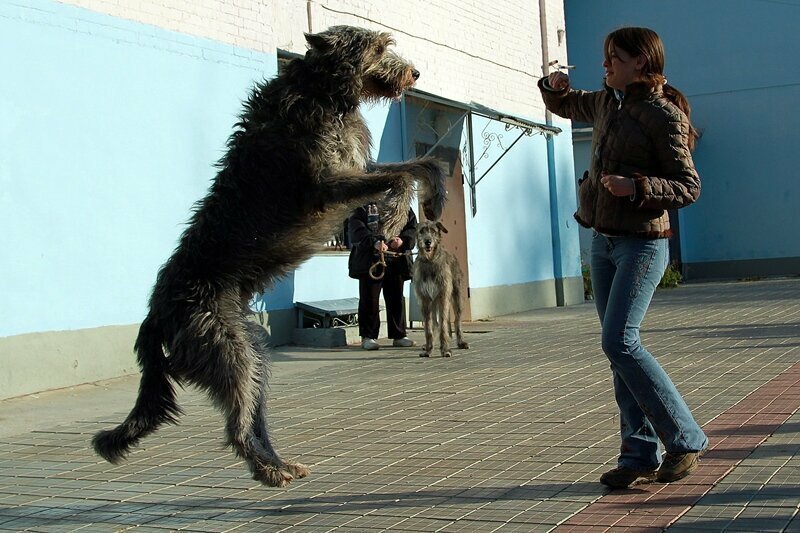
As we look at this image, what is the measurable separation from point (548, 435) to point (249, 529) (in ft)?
8.53

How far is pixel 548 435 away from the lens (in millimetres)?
7035

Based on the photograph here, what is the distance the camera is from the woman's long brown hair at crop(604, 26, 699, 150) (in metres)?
5.34

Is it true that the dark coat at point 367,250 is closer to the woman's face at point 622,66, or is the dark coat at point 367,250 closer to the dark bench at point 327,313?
the dark bench at point 327,313

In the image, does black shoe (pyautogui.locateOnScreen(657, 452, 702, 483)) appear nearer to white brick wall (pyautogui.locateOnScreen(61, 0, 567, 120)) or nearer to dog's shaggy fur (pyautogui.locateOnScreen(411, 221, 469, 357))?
dog's shaggy fur (pyautogui.locateOnScreen(411, 221, 469, 357))

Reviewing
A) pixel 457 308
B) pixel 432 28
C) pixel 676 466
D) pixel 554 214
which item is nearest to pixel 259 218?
pixel 676 466

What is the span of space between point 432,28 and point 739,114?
14.8 metres

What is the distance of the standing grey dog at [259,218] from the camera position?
507 centimetres

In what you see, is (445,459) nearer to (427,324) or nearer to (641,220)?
(641,220)

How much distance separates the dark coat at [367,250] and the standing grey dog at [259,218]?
746 centimetres

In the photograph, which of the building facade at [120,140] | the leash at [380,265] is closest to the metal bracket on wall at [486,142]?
the building facade at [120,140]

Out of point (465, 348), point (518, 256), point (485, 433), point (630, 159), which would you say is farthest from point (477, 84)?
point (630, 159)

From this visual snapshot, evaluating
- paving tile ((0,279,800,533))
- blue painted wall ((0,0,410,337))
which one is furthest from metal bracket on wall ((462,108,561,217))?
paving tile ((0,279,800,533))

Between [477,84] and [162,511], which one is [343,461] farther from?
[477,84]

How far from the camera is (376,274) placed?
43.4ft
